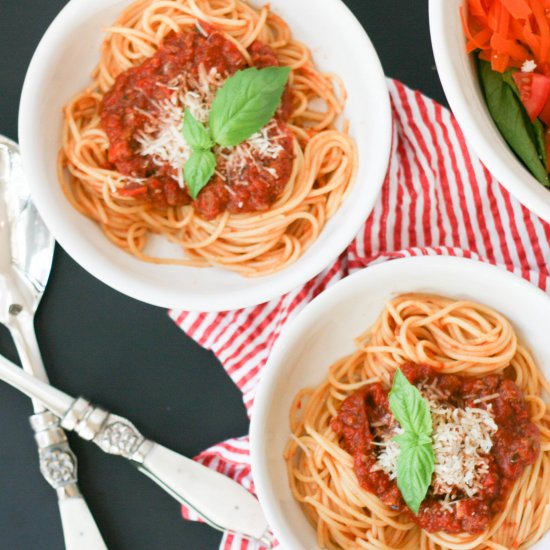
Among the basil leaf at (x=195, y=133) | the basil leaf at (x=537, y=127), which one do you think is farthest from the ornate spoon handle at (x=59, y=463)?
the basil leaf at (x=537, y=127)

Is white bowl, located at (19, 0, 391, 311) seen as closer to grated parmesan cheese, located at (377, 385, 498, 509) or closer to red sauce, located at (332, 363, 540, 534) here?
red sauce, located at (332, 363, 540, 534)

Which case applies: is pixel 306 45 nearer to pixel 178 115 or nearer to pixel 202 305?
pixel 178 115

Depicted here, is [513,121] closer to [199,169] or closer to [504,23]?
[504,23]

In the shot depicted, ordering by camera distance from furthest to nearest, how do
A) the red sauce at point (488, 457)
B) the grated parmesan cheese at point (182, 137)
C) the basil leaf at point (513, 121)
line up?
1. the grated parmesan cheese at point (182, 137)
2. the red sauce at point (488, 457)
3. the basil leaf at point (513, 121)

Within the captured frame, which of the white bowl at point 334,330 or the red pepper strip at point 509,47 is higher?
the red pepper strip at point 509,47

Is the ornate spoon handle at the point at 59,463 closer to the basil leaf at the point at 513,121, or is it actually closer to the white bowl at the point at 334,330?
the white bowl at the point at 334,330
